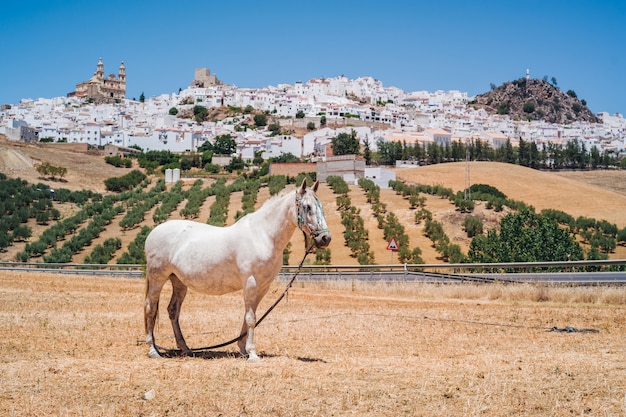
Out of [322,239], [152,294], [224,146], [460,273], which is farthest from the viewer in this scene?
[224,146]

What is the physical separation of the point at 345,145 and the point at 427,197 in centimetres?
5859

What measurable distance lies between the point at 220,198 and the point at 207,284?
199ft

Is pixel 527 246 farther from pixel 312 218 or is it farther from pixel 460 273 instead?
pixel 312 218

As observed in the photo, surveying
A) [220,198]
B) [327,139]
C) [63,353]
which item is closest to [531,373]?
[63,353]

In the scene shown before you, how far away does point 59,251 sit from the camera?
49688 mm

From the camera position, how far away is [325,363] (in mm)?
8336

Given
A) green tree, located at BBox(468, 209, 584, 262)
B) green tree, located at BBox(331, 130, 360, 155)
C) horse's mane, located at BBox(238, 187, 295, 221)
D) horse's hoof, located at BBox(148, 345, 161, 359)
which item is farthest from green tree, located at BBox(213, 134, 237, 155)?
horse's hoof, located at BBox(148, 345, 161, 359)

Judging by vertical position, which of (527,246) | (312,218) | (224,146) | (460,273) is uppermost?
(224,146)

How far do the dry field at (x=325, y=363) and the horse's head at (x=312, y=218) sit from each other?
170cm

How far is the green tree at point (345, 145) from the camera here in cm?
12239

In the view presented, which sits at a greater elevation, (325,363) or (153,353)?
(325,363)

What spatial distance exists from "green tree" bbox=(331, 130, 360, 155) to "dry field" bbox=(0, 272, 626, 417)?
106559mm

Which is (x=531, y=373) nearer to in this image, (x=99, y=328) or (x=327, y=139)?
(x=99, y=328)

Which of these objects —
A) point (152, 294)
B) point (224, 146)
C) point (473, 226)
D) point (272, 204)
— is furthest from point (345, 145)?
point (272, 204)
